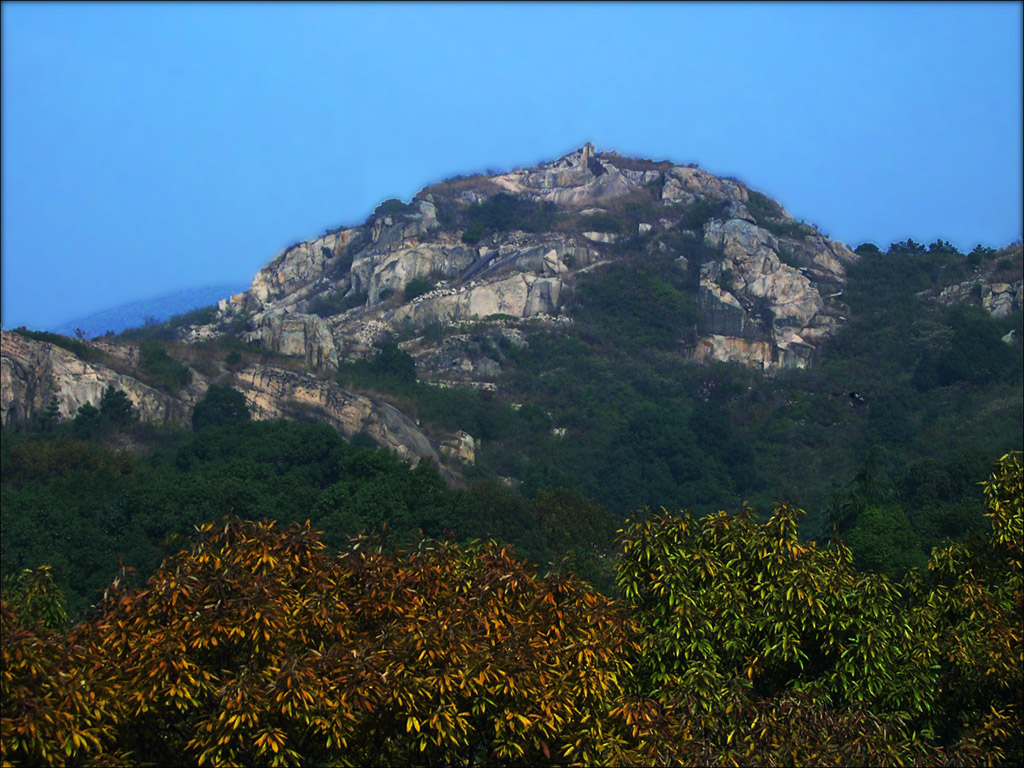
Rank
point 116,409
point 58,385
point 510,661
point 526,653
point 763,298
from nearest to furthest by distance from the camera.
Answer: point 510,661 < point 526,653 < point 116,409 < point 58,385 < point 763,298

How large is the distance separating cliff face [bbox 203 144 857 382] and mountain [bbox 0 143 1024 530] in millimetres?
184

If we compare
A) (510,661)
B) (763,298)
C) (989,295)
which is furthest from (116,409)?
(989,295)

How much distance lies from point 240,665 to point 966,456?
3036cm

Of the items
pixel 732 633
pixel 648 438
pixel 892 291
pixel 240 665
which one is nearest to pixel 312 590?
pixel 240 665

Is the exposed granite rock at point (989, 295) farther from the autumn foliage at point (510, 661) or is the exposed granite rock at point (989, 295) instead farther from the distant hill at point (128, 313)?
the autumn foliage at point (510, 661)

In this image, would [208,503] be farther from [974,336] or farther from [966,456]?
[974,336]

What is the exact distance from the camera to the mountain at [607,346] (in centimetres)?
4753

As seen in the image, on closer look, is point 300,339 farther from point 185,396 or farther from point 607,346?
point 607,346

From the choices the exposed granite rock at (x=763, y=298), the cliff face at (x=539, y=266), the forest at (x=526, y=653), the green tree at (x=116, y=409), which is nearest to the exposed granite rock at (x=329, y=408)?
the green tree at (x=116, y=409)

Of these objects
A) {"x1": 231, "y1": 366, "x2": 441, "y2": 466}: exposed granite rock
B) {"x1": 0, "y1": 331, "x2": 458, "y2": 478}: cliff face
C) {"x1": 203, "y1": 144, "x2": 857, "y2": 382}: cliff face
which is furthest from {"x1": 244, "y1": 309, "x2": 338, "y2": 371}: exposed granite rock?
{"x1": 231, "y1": 366, "x2": 441, "y2": 466}: exposed granite rock

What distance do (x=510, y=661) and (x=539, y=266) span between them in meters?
64.4

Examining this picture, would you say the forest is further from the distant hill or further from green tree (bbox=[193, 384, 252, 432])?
the distant hill

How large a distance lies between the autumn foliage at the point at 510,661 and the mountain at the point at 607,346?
25890 millimetres

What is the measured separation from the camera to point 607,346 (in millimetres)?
66000
